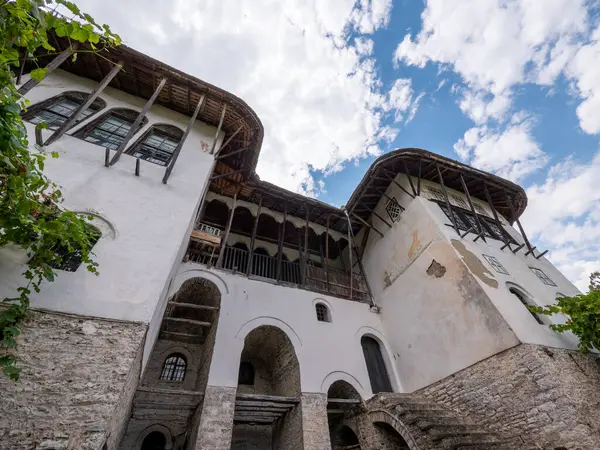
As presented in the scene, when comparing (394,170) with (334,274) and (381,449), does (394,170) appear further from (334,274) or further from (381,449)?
(381,449)

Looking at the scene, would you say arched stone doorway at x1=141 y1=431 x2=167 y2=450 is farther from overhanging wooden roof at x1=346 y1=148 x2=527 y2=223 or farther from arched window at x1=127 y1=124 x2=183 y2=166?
overhanging wooden roof at x1=346 y1=148 x2=527 y2=223

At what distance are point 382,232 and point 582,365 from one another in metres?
6.17

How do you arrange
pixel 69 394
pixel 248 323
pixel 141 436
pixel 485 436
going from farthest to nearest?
pixel 248 323
pixel 141 436
pixel 485 436
pixel 69 394

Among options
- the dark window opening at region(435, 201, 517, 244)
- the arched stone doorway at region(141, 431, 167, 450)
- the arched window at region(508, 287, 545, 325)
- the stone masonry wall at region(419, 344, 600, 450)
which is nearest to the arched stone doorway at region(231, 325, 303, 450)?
the arched stone doorway at region(141, 431, 167, 450)

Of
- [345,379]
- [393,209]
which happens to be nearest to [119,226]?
[345,379]

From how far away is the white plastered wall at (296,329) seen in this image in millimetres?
6961

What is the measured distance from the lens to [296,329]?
7910 millimetres

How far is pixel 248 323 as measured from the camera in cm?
742

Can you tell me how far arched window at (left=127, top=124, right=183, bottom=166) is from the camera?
Answer: 705 cm

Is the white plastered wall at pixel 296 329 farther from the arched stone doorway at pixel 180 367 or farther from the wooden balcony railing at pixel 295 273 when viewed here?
the wooden balcony railing at pixel 295 273

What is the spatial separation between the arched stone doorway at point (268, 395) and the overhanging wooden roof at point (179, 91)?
5.56 metres

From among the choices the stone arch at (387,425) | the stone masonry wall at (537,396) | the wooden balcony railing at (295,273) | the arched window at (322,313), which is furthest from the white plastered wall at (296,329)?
the stone masonry wall at (537,396)

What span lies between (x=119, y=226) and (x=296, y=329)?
17.1 feet

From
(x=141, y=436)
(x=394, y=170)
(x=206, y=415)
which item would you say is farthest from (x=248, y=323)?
(x=394, y=170)
